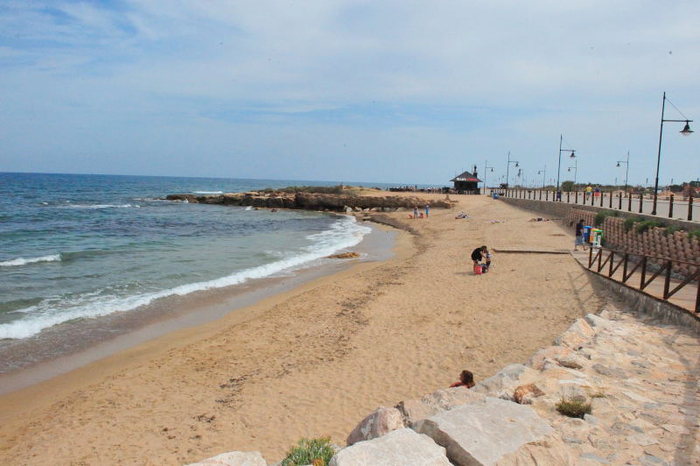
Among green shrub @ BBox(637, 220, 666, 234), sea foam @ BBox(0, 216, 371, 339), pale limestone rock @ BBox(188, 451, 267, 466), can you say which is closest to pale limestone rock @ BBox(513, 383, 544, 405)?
pale limestone rock @ BBox(188, 451, 267, 466)

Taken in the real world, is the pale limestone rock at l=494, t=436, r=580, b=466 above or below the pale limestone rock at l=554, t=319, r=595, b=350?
above

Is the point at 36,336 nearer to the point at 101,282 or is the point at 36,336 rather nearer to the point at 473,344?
the point at 101,282

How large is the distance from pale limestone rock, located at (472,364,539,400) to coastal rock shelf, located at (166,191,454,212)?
138 feet

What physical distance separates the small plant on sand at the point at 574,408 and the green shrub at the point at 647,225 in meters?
12.2

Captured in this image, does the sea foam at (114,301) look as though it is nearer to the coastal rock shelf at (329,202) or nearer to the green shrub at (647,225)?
the green shrub at (647,225)

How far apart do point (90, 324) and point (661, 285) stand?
13703 mm

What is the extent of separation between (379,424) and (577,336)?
5.16 m

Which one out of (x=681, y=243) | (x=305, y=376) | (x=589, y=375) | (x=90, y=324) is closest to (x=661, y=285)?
(x=681, y=243)

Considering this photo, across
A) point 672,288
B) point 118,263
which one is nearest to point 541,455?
point 672,288

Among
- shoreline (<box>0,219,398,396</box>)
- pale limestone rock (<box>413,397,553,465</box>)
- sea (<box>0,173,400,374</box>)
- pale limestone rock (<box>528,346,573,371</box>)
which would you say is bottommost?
shoreline (<box>0,219,398,396</box>)

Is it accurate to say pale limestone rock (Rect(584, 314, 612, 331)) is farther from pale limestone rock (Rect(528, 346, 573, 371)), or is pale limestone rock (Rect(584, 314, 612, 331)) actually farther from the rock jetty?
pale limestone rock (Rect(528, 346, 573, 371))

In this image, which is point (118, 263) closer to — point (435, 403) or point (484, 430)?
point (435, 403)

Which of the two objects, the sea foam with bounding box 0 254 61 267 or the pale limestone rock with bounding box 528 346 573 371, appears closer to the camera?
the pale limestone rock with bounding box 528 346 573 371

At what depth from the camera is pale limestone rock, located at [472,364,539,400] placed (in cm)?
558
